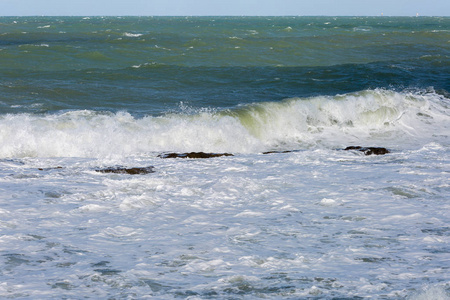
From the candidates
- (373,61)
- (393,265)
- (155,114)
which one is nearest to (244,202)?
(393,265)

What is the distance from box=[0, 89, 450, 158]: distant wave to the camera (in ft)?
34.4

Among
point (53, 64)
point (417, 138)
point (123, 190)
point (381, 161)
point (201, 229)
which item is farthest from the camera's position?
point (53, 64)

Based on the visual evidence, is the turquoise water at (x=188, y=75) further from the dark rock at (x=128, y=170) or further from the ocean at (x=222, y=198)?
the dark rock at (x=128, y=170)

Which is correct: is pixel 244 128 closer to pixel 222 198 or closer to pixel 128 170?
pixel 128 170

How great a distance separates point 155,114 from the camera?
13.4 metres

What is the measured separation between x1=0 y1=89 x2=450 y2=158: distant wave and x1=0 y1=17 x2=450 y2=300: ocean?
1.6 inches

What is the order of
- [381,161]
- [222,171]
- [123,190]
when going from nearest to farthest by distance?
1. [123,190]
2. [222,171]
3. [381,161]

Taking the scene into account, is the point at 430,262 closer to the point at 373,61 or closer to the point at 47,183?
the point at 47,183

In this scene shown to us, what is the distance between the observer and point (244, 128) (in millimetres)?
12641

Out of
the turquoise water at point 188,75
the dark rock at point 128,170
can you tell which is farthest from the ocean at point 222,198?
the turquoise water at point 188,75

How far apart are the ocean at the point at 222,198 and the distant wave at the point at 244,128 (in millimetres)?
40

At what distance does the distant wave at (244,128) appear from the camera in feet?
34.4

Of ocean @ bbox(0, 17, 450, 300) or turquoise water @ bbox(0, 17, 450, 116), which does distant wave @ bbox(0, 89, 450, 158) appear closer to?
ocean @ bbox(0, 17, 450, 300)

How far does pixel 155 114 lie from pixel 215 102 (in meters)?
2.69
